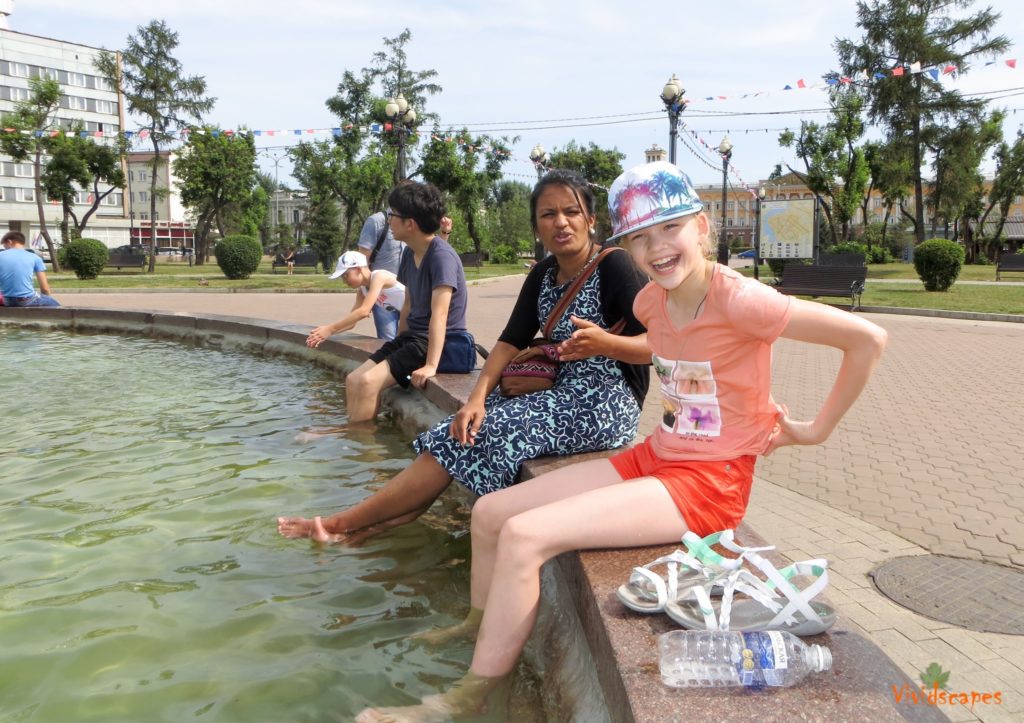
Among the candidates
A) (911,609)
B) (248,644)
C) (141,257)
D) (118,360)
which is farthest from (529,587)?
(141,257)

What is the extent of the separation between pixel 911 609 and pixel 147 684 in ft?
8.98

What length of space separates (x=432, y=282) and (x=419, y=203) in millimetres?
515

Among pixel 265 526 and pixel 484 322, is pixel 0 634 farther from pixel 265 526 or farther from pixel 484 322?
pixel 484 322

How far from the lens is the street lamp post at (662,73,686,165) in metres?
17.7

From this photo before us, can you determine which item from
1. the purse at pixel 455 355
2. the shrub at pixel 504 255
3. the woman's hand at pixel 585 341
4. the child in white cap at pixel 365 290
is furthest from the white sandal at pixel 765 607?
the shrub at pixel 504 255

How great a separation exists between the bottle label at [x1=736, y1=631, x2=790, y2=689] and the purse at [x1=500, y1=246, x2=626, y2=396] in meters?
1.77

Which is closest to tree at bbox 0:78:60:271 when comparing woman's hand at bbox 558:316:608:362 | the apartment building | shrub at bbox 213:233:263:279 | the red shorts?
shrub at bbox 213:233:263:279

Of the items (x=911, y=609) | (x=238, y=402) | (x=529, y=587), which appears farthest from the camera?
(x=238, y=402)

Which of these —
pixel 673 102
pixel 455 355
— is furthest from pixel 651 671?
pixel 673 102

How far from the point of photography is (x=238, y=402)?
22.3ft

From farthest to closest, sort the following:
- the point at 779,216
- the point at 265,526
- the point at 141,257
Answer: the point at 141,257 → the point at 779,216 → the point at 265,526

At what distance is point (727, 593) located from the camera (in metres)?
1.90

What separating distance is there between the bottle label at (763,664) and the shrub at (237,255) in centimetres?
2946

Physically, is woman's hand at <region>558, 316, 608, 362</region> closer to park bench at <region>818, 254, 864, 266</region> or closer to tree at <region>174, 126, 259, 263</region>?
park bench at <region>818, 254, 864, 266</region>
